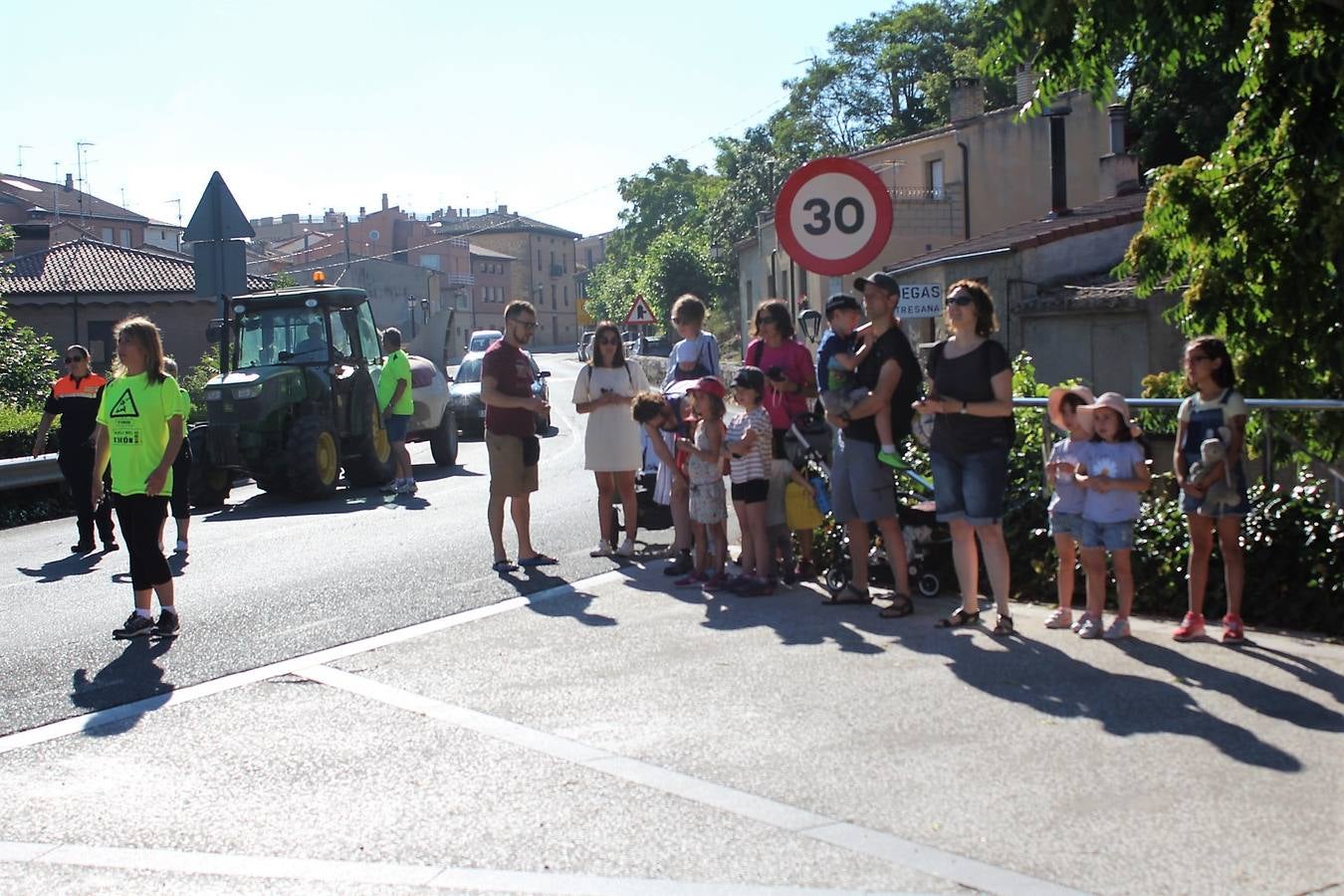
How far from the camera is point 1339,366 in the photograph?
7984 mm

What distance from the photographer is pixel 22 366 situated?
2945cm

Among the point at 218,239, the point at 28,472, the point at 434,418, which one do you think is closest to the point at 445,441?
the point at 434,418

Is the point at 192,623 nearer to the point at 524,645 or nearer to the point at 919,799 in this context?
the point at 524,645

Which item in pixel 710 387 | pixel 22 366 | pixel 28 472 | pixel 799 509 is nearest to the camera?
pixel 799 509

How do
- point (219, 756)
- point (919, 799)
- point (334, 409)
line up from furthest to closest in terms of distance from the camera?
point (334, 409) < point (219, 756) < point (919, 799)

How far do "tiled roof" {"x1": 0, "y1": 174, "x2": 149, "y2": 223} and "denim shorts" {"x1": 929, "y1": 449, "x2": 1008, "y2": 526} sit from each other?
10354 cm

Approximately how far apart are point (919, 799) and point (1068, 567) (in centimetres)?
303

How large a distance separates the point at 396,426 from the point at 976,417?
11694 mm

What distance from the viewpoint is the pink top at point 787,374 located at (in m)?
9.59

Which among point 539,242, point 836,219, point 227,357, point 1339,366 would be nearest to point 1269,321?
point 1339,366

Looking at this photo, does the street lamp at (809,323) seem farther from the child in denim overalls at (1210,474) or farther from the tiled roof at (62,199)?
the tiled roof at (62,199)

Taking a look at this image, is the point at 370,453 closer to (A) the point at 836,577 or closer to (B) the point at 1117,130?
(A) the point at 836,577

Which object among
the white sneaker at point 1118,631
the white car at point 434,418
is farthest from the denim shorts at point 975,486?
the white car at point 434,418

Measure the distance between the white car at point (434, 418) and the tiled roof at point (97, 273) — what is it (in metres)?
31.1
